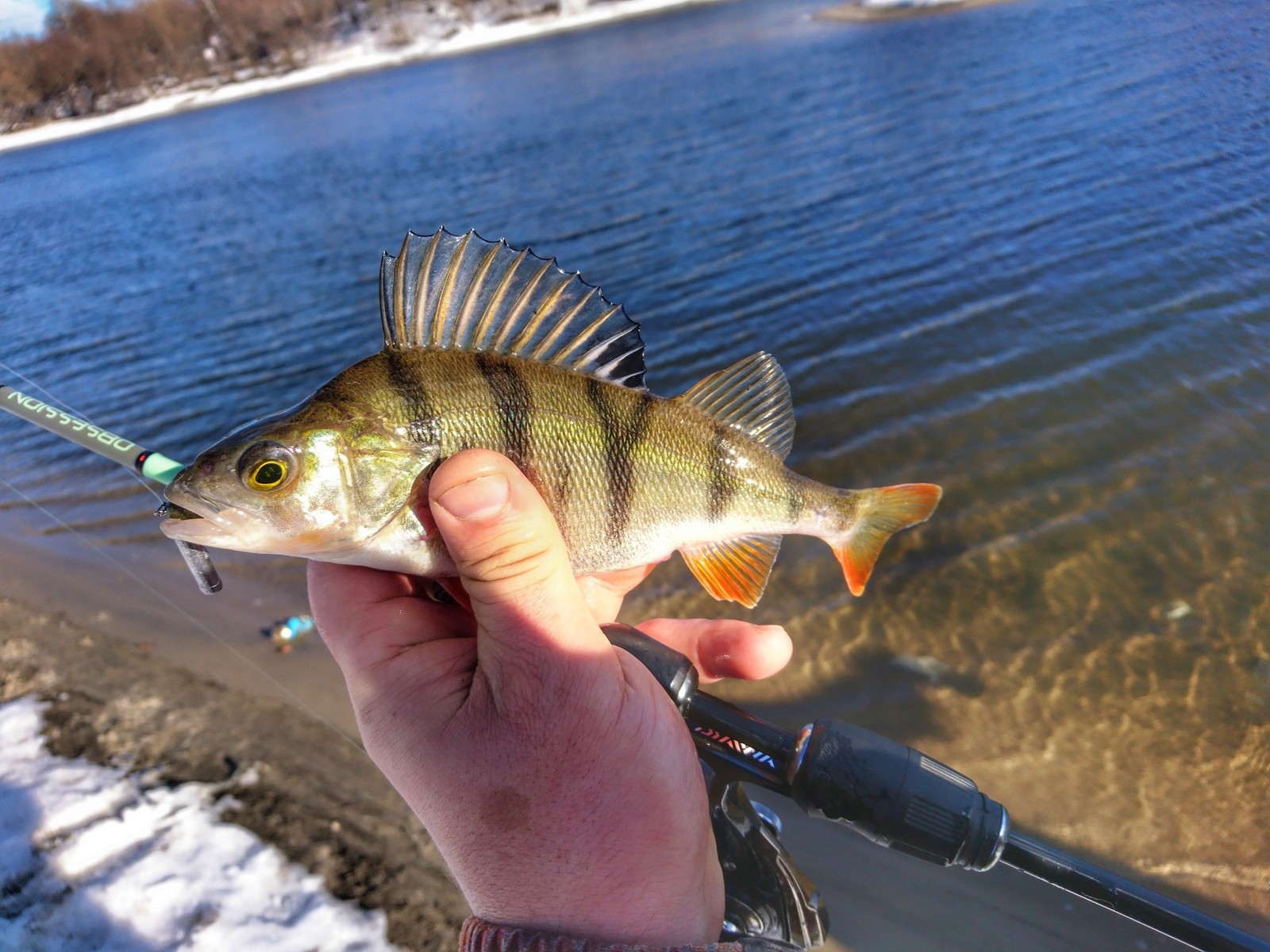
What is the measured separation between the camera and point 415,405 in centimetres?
205

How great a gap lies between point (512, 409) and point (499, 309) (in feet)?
1.10

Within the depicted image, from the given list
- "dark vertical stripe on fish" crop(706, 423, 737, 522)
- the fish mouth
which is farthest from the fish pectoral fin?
the fish mouth

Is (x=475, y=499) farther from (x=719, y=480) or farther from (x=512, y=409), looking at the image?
(x=719, y=480)

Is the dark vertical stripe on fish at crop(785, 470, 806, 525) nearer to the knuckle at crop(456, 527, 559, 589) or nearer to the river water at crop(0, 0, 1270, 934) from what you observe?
the knuckle at crop(456, 527, 559, 589)

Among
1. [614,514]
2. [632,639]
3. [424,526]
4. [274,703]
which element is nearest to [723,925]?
[632,639]

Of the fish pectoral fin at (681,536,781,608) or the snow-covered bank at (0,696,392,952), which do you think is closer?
the fish pectoral fin at (681,536,781,608)

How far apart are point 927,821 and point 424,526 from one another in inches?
67.1

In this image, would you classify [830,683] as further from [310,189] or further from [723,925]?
[310,189]

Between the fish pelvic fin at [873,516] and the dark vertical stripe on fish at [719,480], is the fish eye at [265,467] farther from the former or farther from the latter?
the fish pelvic fin at [873,516]

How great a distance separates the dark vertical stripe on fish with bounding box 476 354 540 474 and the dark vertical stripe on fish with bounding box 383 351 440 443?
0.58 feet

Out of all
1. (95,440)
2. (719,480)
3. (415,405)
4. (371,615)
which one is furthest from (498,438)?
(95,440)

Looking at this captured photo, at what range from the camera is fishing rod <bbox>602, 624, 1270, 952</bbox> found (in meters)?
2.16

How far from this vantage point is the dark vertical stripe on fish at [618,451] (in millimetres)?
2221

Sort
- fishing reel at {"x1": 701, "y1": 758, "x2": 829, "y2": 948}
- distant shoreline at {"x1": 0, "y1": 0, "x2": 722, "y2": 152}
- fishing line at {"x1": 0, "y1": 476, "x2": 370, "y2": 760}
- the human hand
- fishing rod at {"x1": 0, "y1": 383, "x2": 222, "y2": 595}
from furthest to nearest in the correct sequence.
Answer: distant shoreline at {"x1": 0, "y1": 0, "x2": 722, "y2": 152} → fishing line at {"x1": 0, "y1": 476, "x2": 370, "y2": 760} → fishing rod at {"x1": 0, "y1": 383, "x2": 222, "y2": 595} → fishing reel at {"x1": 701, "y1": 758, "x2": 829, "y2": 948} → the human hand
